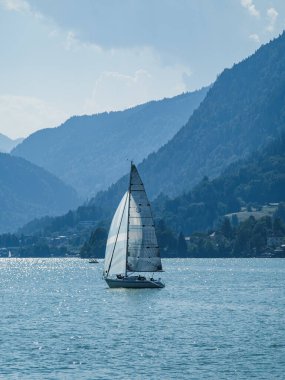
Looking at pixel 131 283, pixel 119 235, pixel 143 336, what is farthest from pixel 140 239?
pixel 143 336

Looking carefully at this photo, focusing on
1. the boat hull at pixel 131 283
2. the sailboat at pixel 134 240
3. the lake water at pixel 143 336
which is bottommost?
the lake water at pixel 143 336

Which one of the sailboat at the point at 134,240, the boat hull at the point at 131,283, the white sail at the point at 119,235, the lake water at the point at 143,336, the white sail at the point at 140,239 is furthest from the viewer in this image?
the white sail at the point at 140,239

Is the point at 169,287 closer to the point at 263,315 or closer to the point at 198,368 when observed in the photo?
the point at 263,315

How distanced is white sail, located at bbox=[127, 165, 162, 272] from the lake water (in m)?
4.46

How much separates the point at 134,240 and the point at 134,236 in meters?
0.62

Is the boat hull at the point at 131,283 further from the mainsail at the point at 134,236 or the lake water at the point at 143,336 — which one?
the mainsail at the point at 134,236

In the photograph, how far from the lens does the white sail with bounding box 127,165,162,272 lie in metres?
163

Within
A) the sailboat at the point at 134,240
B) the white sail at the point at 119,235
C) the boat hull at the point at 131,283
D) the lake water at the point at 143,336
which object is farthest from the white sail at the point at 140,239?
the lake water at the point at 143,336

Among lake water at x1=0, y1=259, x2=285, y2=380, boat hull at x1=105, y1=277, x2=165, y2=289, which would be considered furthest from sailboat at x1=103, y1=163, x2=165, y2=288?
lake water at x1=0, y1=259, x2=285, y2=380

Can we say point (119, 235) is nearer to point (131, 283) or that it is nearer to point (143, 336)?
point (131, 283)

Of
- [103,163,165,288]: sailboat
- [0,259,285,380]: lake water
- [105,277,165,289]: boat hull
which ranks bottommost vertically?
[0,259,285,380]: lake water

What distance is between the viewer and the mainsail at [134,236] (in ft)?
534

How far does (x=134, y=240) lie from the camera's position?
534 ft

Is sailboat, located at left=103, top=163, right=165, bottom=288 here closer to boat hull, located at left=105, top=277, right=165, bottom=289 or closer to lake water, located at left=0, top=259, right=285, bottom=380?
boat hull, located at left=105, top=277, right=165, bottom=289
